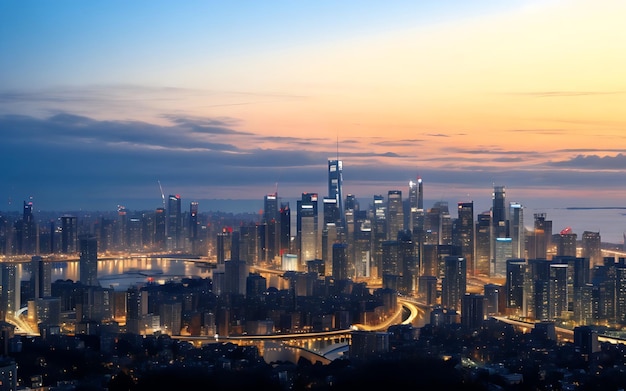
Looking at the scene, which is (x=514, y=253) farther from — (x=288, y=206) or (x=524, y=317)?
(x=288, y=206)

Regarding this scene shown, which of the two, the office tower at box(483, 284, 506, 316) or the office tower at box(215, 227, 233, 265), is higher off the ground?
the office tower at box(215, 227, 233, 265)

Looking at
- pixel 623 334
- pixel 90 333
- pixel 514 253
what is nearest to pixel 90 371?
pixel 90 333

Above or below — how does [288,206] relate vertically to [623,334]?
above

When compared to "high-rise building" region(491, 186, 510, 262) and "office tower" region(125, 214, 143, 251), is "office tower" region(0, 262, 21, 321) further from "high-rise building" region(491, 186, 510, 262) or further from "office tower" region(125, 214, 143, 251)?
"high-rise building" region(491, 186, 510, 262)

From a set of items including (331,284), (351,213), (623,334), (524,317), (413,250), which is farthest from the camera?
(351,213)

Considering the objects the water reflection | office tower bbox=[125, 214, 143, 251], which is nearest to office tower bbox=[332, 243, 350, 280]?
the water reflection

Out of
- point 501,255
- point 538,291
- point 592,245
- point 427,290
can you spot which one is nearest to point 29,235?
→ point 427,290
